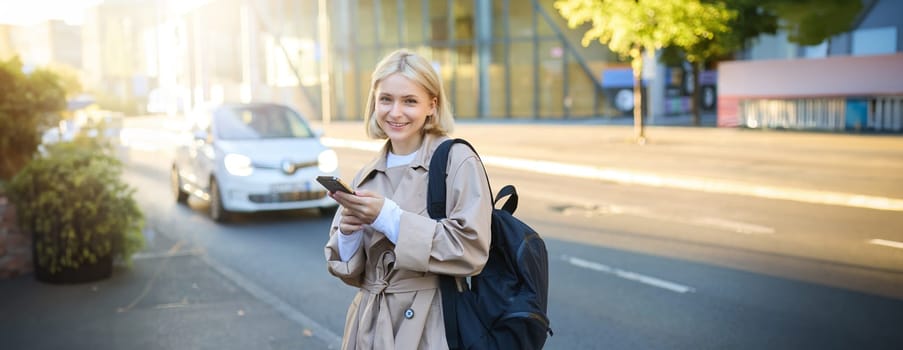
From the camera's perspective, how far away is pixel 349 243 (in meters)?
2.71

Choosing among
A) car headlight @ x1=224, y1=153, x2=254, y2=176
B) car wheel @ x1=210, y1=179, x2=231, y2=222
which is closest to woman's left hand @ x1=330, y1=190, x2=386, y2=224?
car headlight @ x1=224, y1=153, x2=254, y2=176

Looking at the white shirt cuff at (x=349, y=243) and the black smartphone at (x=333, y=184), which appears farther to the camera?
the white shirt cuff at (x=349, y=243)

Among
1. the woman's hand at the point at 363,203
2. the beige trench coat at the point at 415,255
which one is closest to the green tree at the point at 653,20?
the beige trench coat at the point at 415,255

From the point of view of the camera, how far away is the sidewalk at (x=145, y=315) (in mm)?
5477

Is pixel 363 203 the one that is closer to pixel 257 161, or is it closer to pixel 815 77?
pixel 257 161

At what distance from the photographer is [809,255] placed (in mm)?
8297

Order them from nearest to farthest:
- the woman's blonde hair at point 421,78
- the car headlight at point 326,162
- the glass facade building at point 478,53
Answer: the woman's blonde hair at point 421,78 → the car headlight at point 326,162 → the glass facade building at point 478,53

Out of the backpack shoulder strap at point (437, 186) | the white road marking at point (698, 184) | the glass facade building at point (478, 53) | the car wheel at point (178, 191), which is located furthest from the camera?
the glass facade building at point (478, 53)

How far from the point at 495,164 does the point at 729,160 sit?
4.98 m

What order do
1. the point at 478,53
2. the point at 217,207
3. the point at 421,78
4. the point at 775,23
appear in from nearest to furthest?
the point at 421,78 → the point at 217,207 → the point at 775,23 → the point at 478,53

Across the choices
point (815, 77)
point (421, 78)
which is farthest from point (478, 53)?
point (421, 78)

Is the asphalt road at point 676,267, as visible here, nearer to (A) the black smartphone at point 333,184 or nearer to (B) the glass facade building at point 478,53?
(A) the black smartphone at point 333,184

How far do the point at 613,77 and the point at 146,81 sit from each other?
52.9m

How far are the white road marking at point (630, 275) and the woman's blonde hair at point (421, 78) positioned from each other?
4.76 m
